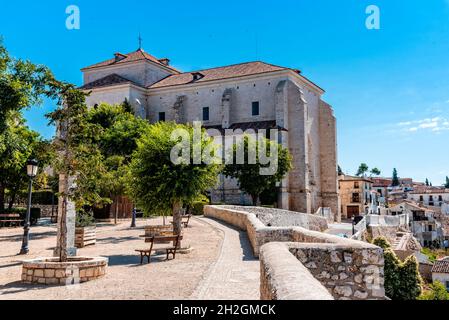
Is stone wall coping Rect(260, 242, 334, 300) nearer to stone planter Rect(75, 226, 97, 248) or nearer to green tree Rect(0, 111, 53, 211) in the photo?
green tree Rect(0, 111, 53, 211)

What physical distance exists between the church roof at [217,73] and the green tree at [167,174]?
36.3m

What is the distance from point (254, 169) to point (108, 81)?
2669 centimetres

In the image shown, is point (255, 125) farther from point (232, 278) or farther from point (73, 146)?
point (232, 278)

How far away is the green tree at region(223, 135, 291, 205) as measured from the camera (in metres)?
39.8

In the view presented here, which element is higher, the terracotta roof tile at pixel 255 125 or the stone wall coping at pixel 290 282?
the terracotta roof tile at pixel 255 125

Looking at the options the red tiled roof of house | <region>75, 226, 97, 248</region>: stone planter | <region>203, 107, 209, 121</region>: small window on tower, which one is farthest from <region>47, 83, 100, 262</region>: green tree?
<region>203, 107, 209, 121</region>: small window on tower

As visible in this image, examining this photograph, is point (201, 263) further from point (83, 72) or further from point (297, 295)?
point (83, 72)

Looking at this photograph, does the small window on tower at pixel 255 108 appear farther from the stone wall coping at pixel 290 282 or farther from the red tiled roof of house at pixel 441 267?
the stone wall coping at pixel 290 282

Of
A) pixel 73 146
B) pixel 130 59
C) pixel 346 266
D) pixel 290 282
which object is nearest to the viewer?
pixel 290 282

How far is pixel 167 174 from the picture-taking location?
1529 cm

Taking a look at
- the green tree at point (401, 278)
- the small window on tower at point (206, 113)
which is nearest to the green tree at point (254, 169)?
the small window on tower at point (206, 113)

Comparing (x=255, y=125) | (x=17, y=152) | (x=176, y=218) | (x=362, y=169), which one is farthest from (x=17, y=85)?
(x=362, y=169)

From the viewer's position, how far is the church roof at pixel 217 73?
51844 millimetres

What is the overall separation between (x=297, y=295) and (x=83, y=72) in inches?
2472
